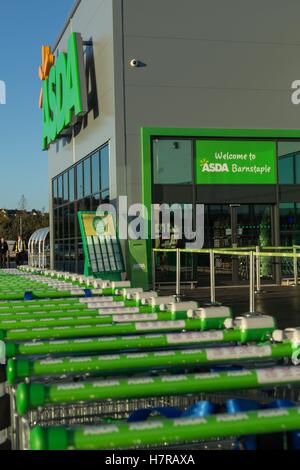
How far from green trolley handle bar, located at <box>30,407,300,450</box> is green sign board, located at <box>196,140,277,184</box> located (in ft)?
52.5

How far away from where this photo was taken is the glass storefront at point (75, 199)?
63.3 feet

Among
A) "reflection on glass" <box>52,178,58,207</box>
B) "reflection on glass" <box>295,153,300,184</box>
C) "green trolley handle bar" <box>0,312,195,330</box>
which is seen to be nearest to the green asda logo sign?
"reflection on glass" <box>52,178,58,207</box>

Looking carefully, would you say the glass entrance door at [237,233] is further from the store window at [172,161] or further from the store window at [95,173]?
the store window at [95,173]

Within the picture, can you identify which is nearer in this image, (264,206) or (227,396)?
Answer: (227,396)

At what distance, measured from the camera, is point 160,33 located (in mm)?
Result: 17469

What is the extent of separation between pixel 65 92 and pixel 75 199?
4417 mm

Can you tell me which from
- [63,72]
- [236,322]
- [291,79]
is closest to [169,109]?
[291,79]

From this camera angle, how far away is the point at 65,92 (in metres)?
20.5

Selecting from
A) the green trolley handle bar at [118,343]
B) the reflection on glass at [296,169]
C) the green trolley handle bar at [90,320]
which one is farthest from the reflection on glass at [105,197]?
the green trolley handle bar at [118,343]

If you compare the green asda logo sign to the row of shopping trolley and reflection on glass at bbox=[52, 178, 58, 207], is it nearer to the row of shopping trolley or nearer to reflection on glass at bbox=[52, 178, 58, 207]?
reflection on glass at bbox=[52, 178, 58, 207]

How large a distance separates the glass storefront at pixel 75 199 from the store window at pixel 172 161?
1610mm

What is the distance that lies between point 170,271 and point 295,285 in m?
3.66

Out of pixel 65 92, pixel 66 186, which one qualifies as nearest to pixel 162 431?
pixel 65 92

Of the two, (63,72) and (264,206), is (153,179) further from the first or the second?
(63,72)
